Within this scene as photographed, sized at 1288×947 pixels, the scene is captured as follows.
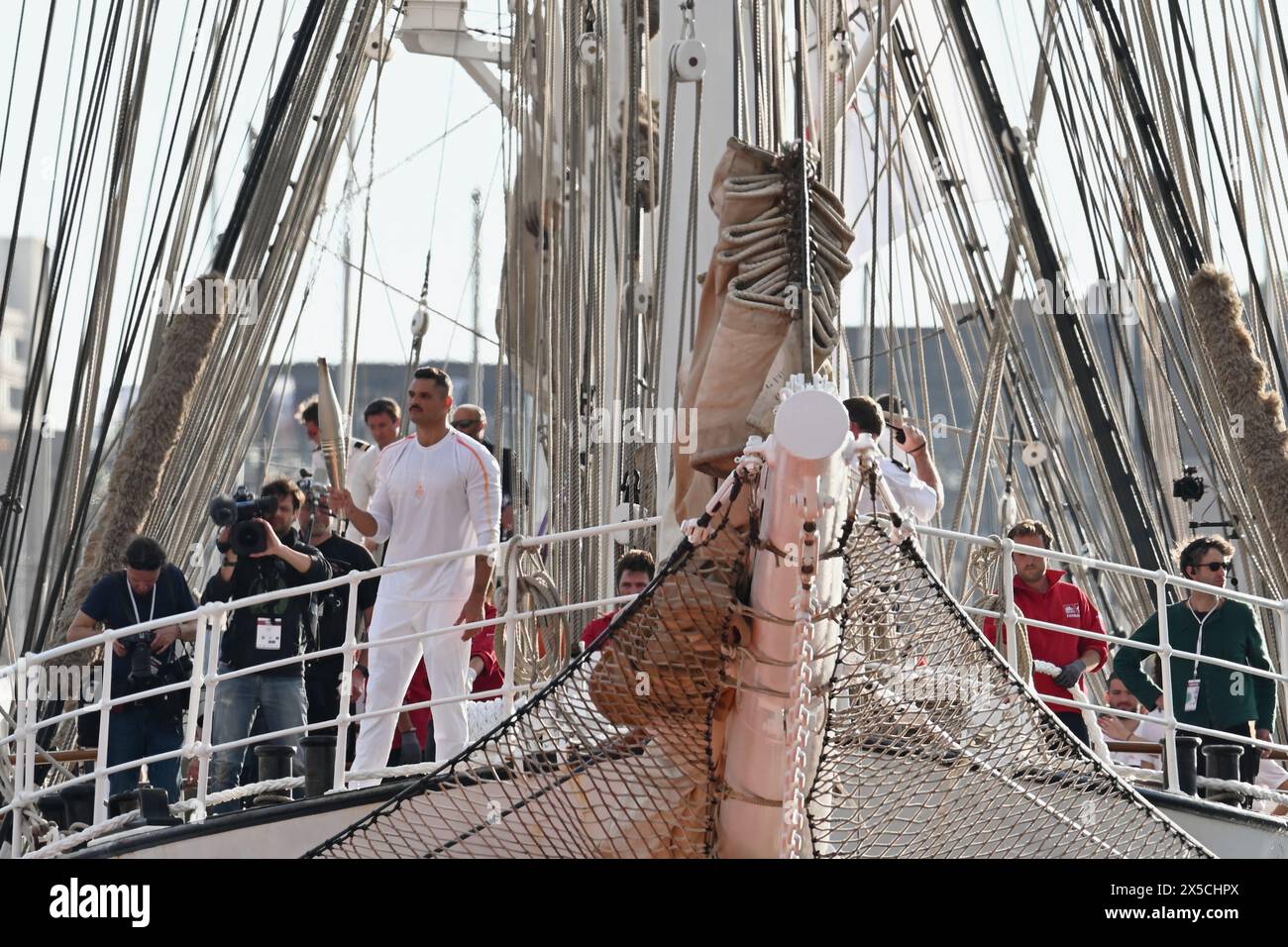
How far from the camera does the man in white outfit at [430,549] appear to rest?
677 cm

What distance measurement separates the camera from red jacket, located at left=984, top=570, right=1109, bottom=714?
7508mm

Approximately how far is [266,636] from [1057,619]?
3198mm

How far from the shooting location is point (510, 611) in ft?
20.8

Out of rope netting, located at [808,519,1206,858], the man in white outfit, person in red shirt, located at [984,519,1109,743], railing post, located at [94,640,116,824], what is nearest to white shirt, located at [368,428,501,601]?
the man in white outfit

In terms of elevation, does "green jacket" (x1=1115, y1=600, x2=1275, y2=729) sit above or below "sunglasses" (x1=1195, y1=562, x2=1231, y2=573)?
below

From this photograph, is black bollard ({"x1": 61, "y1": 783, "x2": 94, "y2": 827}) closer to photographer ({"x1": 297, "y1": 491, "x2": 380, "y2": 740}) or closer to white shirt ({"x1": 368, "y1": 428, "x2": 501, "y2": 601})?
photographer ({"x1": 297, "y1": 491, "x2": 380, "y2": 740})

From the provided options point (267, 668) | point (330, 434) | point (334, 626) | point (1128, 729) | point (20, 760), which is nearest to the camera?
point (267, 668)

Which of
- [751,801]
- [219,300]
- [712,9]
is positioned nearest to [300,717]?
[751,801]

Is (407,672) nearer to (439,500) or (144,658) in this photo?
(439,500)

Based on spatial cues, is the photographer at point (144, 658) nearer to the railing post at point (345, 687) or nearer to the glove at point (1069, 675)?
the railing post at point (345, 687)

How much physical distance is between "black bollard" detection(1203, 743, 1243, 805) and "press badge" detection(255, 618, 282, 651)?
3.70 m

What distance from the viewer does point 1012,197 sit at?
11477mm

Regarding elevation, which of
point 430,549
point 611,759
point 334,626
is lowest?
point 611,759

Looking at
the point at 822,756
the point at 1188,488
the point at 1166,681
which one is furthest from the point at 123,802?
the point at 1188,488
